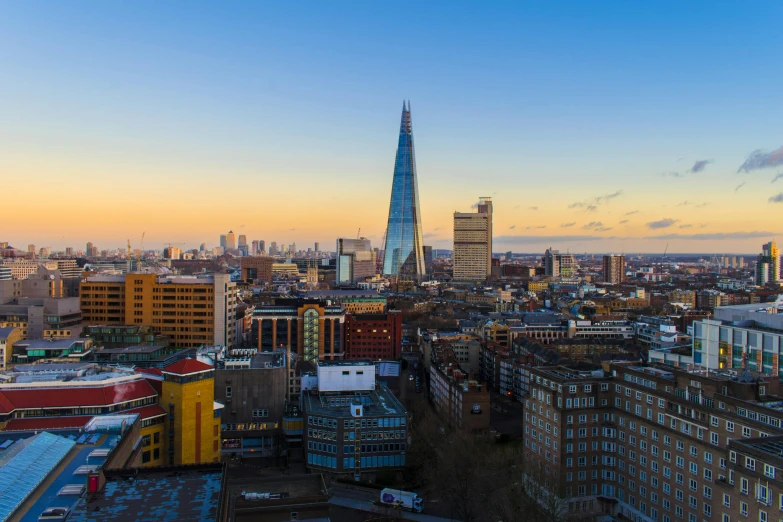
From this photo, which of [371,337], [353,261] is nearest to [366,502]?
[371,337]

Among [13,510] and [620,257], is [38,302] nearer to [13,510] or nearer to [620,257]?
[13,510]

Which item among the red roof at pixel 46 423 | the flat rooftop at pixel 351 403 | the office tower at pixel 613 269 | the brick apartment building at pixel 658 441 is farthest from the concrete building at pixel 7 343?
the office tower at pixel 613 269

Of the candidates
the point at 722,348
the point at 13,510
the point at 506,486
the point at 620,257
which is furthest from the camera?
the point at 620,257

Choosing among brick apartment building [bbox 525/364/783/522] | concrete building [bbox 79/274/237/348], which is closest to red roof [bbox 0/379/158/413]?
brick apartment building [bbox 525/364/783/522]

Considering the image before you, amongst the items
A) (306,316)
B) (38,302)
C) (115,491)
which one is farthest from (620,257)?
(115,491)

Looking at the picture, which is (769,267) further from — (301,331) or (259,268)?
(301,331)

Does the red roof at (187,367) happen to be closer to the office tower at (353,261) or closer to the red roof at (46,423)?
the red roof at (46,423)
